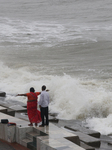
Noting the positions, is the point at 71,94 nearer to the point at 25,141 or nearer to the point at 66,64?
the point at 25,141

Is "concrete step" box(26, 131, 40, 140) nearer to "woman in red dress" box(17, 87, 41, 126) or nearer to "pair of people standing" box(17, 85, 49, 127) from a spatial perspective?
"pair of people standing" box(17, 85, 49, 127)

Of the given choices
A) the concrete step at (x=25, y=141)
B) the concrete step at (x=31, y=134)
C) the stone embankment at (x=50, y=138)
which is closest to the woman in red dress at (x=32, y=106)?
the stone embankment at (x=50, y=138)

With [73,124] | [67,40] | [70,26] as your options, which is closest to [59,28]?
[70,26]

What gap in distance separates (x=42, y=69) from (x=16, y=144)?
56.0 feet

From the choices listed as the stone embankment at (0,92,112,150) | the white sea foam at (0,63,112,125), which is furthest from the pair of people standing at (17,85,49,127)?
the white sea foam at (0,63,112,125)

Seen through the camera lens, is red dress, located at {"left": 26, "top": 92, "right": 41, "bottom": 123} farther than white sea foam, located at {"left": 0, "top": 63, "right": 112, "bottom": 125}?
No

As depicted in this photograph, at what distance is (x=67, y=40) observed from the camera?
3812 centimetres

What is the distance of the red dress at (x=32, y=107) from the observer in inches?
355


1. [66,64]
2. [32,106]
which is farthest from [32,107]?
[66,64]

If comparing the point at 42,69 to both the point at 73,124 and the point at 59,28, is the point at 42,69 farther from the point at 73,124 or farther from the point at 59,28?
the point at 59,28

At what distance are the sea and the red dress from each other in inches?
107

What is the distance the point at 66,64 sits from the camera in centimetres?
2695

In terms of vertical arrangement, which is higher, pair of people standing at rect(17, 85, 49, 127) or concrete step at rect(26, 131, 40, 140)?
pair of people standing at rect(17, 85, 49, 127)

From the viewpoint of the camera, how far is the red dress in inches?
355
